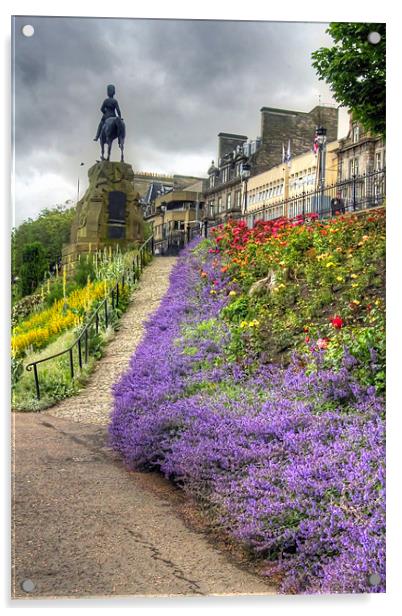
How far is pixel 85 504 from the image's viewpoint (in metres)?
4.02

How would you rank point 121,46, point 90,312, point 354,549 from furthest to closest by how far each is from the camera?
point 90,312 < point 121,46 < point 354,549

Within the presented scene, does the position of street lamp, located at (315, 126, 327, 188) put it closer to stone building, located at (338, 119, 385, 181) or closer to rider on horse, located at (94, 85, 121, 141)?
stone building, located at (338, 119, 385, 181)

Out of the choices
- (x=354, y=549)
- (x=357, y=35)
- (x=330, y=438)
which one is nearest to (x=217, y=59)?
(x=357, y=35)

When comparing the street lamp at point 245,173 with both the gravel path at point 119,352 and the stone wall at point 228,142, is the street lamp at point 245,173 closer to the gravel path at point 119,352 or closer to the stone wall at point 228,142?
the stone wall at point 228,142

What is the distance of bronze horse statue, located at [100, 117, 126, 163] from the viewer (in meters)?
4.60

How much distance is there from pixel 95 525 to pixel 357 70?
371 cm

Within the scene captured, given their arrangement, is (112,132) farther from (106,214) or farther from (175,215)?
(106,214)

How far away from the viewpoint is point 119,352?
220 inches

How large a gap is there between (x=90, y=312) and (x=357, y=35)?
3.11 metres

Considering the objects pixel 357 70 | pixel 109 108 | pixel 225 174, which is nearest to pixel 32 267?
pixel 109 108

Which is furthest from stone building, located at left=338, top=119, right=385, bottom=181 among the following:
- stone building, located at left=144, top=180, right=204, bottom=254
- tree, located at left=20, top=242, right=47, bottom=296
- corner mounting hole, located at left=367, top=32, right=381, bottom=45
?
tree, located at left=20, top=242, right=47, bottom=296

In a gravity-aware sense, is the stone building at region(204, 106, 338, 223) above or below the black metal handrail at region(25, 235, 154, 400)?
above

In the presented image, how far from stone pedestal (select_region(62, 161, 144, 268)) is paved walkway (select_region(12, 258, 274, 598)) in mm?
1272

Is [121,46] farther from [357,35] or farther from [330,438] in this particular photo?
[330,438]
